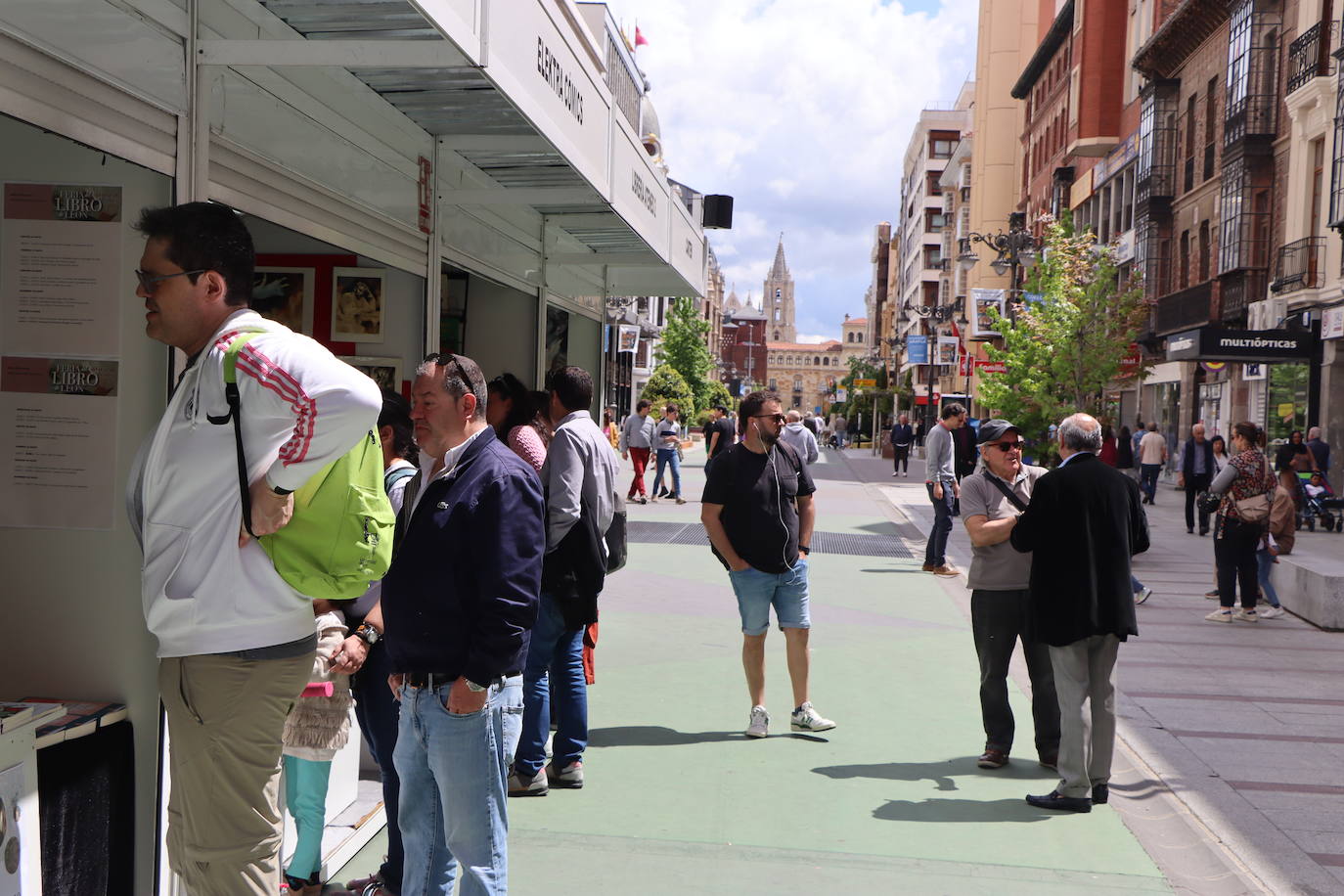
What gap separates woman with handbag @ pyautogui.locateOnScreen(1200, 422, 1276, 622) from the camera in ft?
38.0

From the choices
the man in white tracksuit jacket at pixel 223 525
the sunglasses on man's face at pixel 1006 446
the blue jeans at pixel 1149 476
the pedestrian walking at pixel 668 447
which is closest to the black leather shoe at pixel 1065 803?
the sunglasses on man's face at pixel 1006 446

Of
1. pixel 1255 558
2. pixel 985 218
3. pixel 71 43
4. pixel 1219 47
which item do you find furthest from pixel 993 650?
pixel 985 218

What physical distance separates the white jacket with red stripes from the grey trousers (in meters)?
4.12

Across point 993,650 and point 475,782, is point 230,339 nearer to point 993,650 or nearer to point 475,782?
point 475,782

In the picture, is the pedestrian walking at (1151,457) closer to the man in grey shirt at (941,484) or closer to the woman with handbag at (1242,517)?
the man in grey shirt at (941,484)

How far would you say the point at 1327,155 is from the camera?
2719 cm

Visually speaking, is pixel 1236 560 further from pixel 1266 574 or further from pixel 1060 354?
pixel 1060 354

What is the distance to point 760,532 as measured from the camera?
Result: 22.4 ft

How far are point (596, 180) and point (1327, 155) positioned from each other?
25.7m

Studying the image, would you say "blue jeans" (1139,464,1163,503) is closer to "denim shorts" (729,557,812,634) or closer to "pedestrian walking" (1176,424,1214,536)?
"pedestrian walking" (1176,424,1214,536)

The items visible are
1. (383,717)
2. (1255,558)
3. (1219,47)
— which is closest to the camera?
(383,717)

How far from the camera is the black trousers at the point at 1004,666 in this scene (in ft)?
21.6

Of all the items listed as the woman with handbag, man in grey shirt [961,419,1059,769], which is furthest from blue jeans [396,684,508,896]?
the woman with handbag

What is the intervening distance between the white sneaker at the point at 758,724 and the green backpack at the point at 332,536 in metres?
4.39
